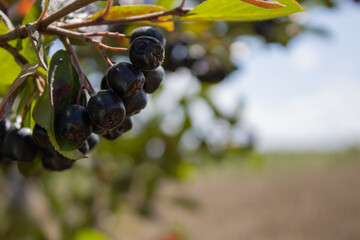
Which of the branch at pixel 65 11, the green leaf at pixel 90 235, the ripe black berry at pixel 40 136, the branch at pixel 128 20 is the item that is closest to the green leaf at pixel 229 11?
the branch at pixel 128 20

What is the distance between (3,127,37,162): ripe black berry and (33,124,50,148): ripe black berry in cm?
5

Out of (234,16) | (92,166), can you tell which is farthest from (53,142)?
(92,166)

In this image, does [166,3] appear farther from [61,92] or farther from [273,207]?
[273,207]

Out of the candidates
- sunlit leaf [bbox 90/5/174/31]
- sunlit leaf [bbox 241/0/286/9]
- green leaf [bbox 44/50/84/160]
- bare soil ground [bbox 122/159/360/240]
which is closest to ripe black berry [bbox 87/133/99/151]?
green leaf [bbox 44/50/84/160]

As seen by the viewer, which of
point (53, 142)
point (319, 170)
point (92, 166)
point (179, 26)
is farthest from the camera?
point (319, 170)

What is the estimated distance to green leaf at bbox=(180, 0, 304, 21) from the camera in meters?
0.83

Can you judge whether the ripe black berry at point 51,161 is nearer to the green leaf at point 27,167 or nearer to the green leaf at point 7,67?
the green leaf at point 27,167

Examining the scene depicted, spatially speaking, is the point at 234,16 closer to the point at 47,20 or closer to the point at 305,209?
the point at 47,20

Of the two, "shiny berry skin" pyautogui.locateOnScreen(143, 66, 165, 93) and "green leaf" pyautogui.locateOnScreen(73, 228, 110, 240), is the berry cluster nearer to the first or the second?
"shiny berry skin" pyautogui.locateOnScreen(143, 66, 165, 93)

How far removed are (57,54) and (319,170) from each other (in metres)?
10.9

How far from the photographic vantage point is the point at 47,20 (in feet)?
2.48

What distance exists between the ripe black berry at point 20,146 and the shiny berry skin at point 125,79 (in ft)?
0.72

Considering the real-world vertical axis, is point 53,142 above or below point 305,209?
above

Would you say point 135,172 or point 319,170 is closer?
point 135,172
